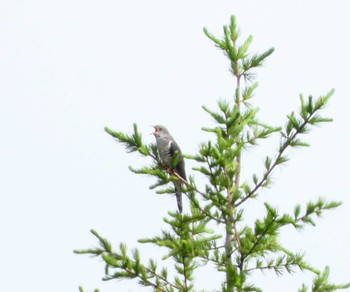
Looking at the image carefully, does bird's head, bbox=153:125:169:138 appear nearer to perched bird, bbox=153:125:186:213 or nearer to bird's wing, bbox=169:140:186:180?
perched bird, bbox=153:125:186:213

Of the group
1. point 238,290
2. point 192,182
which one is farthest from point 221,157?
point 238,290

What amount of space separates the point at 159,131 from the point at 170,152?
1002mm

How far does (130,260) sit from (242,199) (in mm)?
1536

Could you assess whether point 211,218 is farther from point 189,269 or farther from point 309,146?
point 309,146

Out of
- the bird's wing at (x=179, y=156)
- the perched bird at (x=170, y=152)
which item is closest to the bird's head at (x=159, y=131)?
the perched bird at (x=170, y=152)

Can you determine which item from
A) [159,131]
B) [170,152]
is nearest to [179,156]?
[170,152]

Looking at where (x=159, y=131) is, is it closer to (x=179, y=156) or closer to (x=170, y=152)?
(x=170, y=152)

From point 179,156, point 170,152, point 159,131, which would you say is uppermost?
point 159,131

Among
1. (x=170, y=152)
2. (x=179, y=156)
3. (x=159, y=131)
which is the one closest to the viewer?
(x=179, y=156)

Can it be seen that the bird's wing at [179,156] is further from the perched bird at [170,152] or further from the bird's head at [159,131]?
the bird's head at [159,131]

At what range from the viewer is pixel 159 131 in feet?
40.7

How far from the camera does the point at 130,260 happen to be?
1003 cm

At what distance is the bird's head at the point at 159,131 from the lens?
1229 centimetres

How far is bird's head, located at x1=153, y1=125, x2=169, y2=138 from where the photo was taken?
40.3 feet
